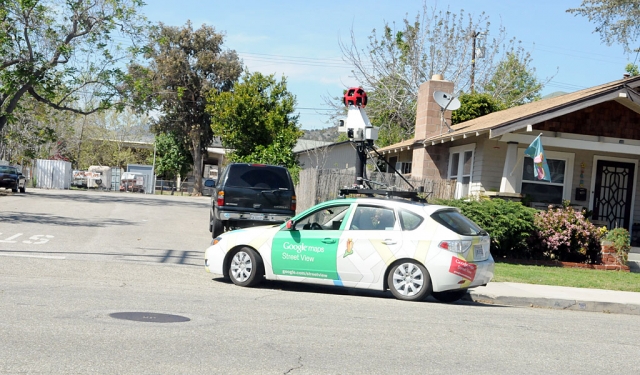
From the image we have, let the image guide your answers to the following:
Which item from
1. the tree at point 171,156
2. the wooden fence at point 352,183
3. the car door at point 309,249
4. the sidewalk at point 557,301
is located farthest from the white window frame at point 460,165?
the tree at point 171,156

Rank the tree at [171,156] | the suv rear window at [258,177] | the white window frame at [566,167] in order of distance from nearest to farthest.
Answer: the suv rear window at [258,177] < the white window frame at [566,167] < the tree at [171,156]

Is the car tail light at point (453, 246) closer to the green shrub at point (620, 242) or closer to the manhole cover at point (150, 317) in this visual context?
the manhole cover at point (150, 317)

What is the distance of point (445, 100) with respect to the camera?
75.2 feet

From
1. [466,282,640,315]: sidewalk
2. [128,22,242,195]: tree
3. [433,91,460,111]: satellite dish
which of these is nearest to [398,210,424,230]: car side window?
[466,282,640,315]: sidewalk

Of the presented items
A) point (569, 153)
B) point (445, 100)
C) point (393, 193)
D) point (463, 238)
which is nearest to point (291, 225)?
point (393, 193)

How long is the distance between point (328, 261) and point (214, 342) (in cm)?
451

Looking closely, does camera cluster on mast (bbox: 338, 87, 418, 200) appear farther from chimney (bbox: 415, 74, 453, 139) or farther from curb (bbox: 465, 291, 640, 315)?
chimney (bbox: 415, 74, 453, 139)

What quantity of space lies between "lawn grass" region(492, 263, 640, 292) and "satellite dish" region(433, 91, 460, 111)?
714 centimetres

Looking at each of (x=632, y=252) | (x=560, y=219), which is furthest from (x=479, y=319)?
(x=632, y=252)

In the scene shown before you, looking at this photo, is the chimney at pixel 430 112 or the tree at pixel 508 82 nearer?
the chimney at pixel 430 112

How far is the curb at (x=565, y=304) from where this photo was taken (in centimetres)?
1216

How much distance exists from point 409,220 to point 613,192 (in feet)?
40.0

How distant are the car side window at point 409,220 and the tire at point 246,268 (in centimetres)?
231

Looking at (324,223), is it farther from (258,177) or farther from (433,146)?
(433,146)
